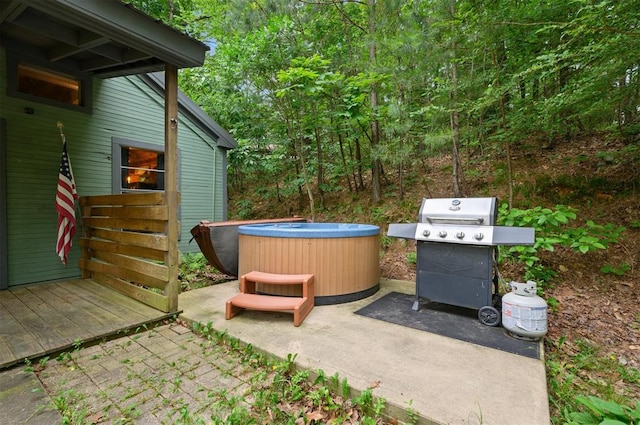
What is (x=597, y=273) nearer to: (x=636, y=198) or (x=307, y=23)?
(x=636, y=198)

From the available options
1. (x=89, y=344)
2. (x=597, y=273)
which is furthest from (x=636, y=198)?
(x=89, y=344)

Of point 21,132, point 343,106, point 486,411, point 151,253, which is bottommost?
point 486,411

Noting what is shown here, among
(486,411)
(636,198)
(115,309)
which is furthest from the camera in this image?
(636,198)

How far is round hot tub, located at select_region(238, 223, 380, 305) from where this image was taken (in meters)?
3.27

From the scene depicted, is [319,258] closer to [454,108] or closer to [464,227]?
[464,227]

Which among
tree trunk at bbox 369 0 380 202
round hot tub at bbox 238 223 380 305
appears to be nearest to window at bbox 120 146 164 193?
round hot tub at bbox 238 223 380 305

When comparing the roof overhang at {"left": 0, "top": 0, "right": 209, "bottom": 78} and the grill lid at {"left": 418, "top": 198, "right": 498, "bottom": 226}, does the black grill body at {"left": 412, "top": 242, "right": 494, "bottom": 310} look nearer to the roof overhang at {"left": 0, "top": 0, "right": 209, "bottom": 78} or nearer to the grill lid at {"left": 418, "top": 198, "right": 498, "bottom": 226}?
the grill lid at {"left": 418, "top": 198, "right": 498, "bottom": 226}

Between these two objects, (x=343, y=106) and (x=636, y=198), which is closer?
(x=636, y=198)

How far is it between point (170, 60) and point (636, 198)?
6.67 metres

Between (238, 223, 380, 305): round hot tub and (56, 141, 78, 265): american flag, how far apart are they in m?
2.69

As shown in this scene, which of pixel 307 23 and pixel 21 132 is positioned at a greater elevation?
pixel 307 23

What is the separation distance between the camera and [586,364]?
2303mm

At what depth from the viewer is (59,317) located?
2920 millimetres

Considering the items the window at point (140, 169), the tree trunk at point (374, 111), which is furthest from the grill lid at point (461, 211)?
the window at point (140, 169)
